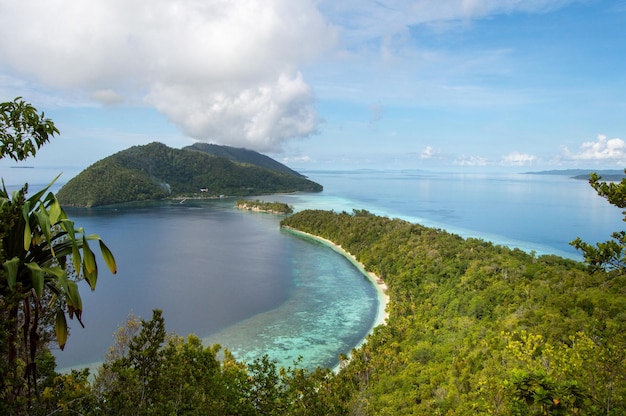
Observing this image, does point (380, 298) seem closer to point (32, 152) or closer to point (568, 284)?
point (568, 284)

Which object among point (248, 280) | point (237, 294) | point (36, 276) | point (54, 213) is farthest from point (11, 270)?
point (248, 280)

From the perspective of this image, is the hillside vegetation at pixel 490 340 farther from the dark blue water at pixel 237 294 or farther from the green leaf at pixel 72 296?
the green leaf at pixel 72 296

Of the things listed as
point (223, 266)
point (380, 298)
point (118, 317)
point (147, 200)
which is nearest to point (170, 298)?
point (118, 317)

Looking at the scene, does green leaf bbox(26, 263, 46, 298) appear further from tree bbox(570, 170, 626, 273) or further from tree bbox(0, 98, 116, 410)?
tree bbox(570, 170, 626, 273)

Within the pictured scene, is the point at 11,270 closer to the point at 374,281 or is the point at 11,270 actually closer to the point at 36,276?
the point at 36,276

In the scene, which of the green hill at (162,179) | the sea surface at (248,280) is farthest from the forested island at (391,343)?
the green hill at (162,179)
